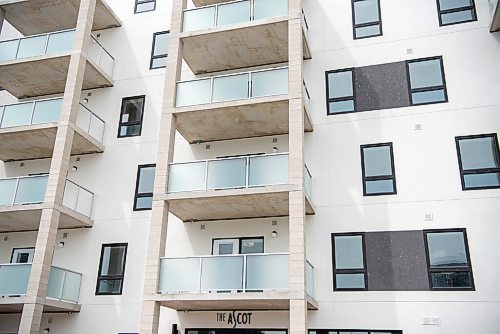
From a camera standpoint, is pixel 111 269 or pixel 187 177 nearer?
pixel 187 177

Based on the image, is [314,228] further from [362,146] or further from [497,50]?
[497,50]

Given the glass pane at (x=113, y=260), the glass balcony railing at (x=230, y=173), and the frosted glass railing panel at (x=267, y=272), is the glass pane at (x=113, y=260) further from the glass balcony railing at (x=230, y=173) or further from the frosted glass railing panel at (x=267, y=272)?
the frosted glass railing panel at (x=267, y=272)

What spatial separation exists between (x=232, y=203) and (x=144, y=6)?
945 cm

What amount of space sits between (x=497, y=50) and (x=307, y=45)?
5470 millimetres

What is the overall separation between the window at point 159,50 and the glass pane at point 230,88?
376cm

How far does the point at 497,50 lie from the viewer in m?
14.0

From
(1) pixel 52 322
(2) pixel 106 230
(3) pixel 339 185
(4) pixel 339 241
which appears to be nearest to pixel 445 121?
(3) pixel 339 185

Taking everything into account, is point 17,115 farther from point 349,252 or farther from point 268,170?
point 349,252

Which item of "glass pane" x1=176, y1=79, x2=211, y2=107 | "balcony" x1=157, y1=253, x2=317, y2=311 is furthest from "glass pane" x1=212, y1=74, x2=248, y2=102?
"balcony" x1=157, y1=253, x2=317, y2=311

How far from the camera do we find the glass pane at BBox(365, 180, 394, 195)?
44.8 feet

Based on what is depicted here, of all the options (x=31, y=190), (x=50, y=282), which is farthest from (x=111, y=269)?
(x=31, y=190)

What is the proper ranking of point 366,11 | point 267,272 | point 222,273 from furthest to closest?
point 366,11 < point 222,273 < point 267,272

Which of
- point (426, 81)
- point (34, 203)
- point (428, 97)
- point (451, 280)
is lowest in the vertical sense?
point (451, 280)

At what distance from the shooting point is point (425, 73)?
14.5 meters
